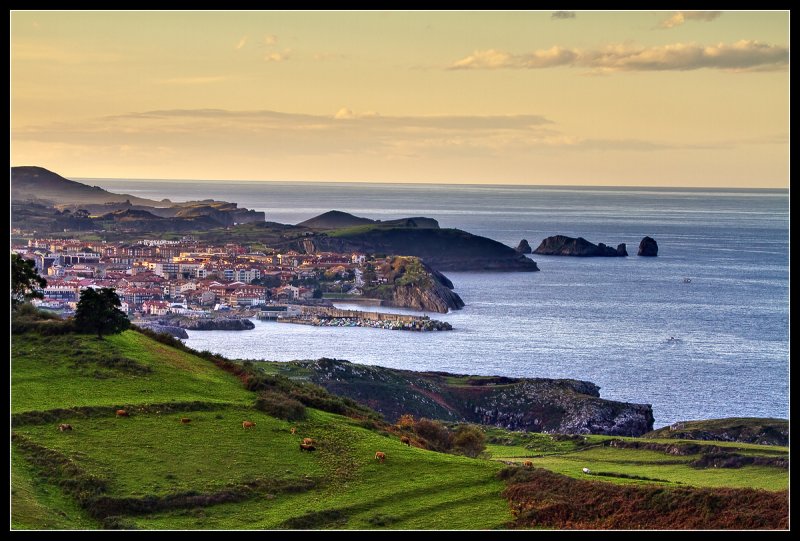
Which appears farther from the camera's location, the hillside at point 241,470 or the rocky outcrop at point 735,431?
the rocky outcrop at point 735,431

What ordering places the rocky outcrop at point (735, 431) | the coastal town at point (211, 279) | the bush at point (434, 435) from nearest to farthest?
the bush at point (434, 435)
the rocky outcrop at point (735, 431)
the coastal town at point (211, 279)

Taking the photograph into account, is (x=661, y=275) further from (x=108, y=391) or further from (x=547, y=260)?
(x=108, y=391)

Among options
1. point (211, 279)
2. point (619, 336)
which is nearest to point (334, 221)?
point (211, 279)

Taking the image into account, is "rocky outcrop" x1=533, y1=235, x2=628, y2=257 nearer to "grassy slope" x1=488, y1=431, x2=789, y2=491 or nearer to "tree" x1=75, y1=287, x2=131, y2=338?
"grassy slope" x1=488, y1=431, x2=789, y2=491

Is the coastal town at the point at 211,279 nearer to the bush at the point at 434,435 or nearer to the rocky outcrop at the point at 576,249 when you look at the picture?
the rocky outcrop at the point at 576,249

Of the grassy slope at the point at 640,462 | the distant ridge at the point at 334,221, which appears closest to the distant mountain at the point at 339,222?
the distant ridge at the point at 334,221

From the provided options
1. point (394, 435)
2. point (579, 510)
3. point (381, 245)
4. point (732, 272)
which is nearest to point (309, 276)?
point (381, 245)

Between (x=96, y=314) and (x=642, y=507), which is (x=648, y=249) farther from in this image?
(x=642, y=507)
